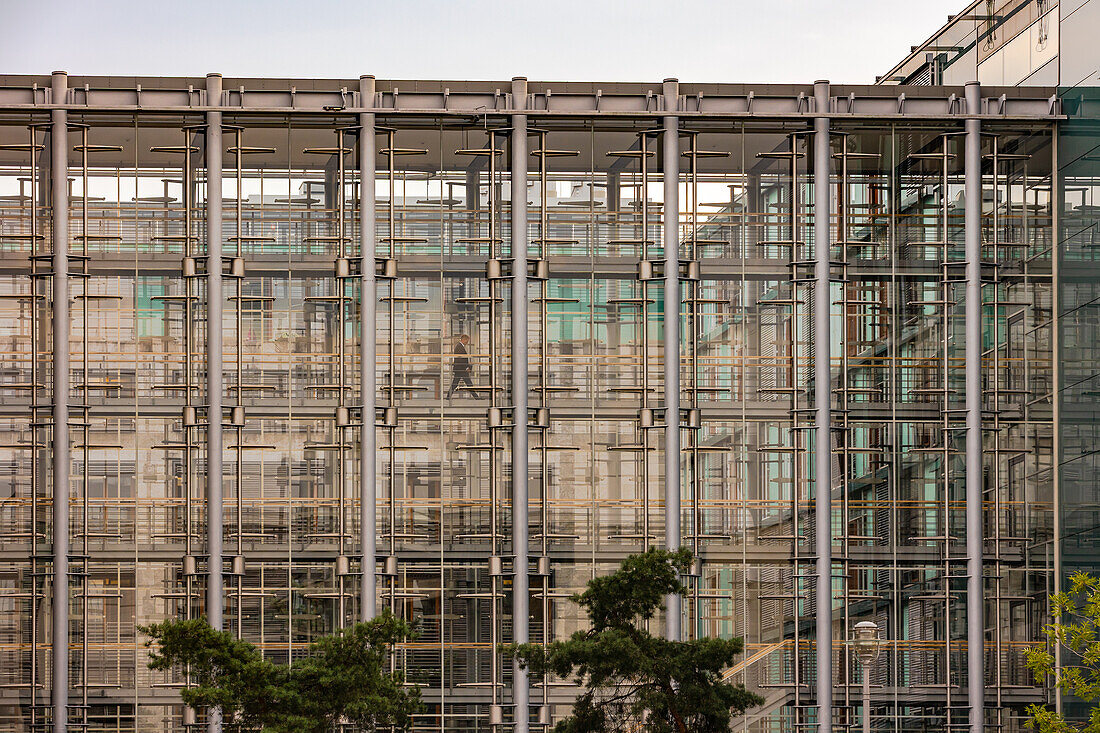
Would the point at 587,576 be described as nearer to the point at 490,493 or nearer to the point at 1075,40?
the point at 490,493

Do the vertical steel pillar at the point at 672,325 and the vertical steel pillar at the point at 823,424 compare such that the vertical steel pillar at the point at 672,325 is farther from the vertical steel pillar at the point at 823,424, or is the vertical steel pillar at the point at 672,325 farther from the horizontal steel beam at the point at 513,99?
the vertical steel pillar at the point at 823,424

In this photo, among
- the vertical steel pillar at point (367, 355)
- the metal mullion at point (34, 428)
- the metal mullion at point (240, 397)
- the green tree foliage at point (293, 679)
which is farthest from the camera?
the metal mullion at point (240, 397)

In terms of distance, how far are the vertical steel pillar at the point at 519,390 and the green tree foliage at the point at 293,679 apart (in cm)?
647

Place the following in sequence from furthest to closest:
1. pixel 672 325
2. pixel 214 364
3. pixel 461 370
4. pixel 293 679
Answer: pixel 461 370 → pixel 672 325 → pixel 214 364 → pixel 293 679

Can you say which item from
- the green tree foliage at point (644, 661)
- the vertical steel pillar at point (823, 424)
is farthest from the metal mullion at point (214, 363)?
the vertical steel pillar at point (823, 424)

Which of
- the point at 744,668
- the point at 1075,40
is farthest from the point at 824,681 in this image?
the point at 1075,40

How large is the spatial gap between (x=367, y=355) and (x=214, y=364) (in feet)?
12.3

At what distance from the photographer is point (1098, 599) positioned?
33.7 m

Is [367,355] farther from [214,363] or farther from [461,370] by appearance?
[214,363]

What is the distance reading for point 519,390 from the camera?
137 ft

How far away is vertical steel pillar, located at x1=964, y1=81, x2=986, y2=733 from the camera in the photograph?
4128cm

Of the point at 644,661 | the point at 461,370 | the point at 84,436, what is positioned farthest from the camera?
the point at 461,370

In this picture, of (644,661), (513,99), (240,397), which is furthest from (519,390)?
(644,661)

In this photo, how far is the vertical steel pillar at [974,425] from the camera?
41.3 meters
